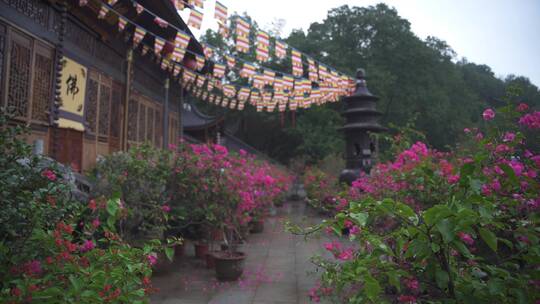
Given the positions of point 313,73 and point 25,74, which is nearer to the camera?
point 25,74

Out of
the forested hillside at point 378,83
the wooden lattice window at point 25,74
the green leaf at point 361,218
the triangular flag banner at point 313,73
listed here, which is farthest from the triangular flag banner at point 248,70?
the forested hillside at point 378,83

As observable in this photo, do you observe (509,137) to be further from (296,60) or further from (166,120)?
(166,120)

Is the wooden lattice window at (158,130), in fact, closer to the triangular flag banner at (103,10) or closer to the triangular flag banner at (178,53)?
the triangular flag banner at (178,53)

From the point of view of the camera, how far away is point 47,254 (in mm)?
2084

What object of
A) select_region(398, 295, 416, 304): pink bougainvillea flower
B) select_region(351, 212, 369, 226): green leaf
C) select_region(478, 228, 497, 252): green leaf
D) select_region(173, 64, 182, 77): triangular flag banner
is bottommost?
select_region(398, 295, 416, 304): pink bougainvillea flower

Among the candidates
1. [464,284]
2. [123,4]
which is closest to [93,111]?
[123,4]

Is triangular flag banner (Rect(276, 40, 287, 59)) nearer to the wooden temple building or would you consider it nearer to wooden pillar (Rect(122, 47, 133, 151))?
the wooden temple building

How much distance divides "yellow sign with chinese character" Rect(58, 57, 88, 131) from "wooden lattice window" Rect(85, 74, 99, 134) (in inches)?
8.2

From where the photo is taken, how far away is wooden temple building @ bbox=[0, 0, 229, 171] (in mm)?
4773

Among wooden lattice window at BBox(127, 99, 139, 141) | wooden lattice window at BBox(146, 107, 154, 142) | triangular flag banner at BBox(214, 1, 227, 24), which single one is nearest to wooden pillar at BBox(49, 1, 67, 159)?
wooden lattice window at BBox(127, 99, 139, 141)

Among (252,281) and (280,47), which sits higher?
(280,47)

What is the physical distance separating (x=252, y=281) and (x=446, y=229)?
3928mm

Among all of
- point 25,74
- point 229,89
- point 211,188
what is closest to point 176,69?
A: point 229,89

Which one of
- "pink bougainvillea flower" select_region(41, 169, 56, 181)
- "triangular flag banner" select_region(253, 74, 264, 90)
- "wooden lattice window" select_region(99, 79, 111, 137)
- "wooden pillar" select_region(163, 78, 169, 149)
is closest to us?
"pink bougainvillea flower" select_region(41, 169, 56, 181)
